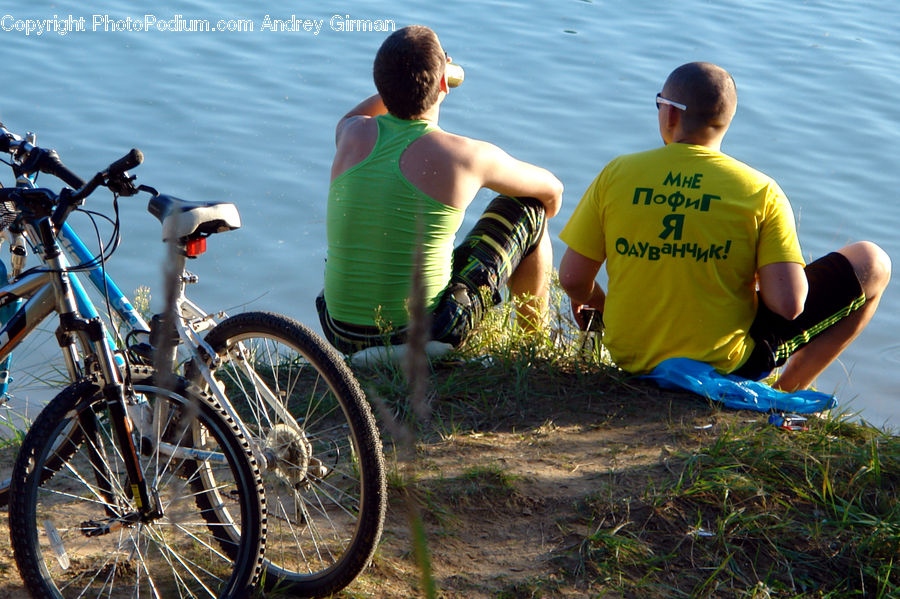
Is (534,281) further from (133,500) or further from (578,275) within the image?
(133,500)

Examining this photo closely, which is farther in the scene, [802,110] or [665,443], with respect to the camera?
[802,110]

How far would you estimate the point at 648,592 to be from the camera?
2754 mm

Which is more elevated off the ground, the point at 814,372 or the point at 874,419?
the point at 814,372

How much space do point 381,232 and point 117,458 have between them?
1498mm

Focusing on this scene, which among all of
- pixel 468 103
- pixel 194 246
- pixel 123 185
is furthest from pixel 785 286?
pixel 468 103

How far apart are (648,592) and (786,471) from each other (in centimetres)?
65

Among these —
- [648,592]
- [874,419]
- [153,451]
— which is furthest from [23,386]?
[874,419]

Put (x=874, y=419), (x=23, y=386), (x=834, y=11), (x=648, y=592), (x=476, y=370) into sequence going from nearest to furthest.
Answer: (x=648, y=592) < (x=476, y=370) < (x=23, y=386) < (x=874, y=419) < (x=834, y=11)

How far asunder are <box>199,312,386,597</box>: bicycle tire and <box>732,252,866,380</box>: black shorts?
156cm

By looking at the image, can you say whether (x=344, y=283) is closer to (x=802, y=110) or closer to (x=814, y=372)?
(x=814, y=372)

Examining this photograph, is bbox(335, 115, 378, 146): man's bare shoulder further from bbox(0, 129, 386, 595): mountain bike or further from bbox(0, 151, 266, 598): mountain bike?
bbox(0, 151, 266, 598): mountain bike

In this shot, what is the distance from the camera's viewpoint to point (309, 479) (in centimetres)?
275

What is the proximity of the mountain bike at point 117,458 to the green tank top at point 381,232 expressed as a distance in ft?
4.10

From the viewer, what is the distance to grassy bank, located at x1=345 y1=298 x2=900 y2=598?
2799 millimetres
